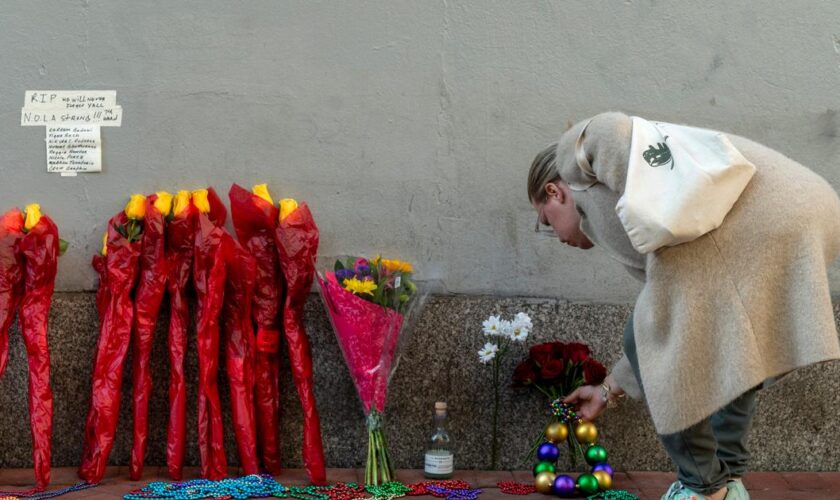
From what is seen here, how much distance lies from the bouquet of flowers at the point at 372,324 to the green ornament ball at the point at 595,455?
0.70 metres

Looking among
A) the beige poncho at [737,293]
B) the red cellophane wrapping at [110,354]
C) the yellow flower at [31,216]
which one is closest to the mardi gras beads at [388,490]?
the red cellophane wrapping at [110,354]

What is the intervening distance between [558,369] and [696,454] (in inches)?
33.9

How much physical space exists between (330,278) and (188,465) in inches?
36.4

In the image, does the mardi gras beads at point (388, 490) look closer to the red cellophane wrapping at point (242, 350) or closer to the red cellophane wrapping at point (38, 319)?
the red cellophane wrapping at point (242, 350)

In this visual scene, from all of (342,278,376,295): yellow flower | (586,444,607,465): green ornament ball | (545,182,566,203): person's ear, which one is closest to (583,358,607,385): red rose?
(586,444,607,465): green ornament ball

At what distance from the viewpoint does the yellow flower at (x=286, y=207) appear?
4.02m

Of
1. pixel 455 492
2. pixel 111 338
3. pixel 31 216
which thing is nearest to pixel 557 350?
pixel 455 492

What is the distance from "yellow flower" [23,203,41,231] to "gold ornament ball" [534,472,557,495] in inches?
78.6

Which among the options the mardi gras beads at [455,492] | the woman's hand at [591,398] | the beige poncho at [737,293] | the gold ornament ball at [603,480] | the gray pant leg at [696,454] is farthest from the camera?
the gold ornament ball at [603,480]

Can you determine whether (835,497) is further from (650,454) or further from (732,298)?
(732,298)

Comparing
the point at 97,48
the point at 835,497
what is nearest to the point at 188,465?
the point at 97,48

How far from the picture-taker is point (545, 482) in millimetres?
3803

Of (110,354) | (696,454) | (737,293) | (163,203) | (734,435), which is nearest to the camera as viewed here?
(737,293)

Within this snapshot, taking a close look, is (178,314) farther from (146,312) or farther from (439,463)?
(439,463)
